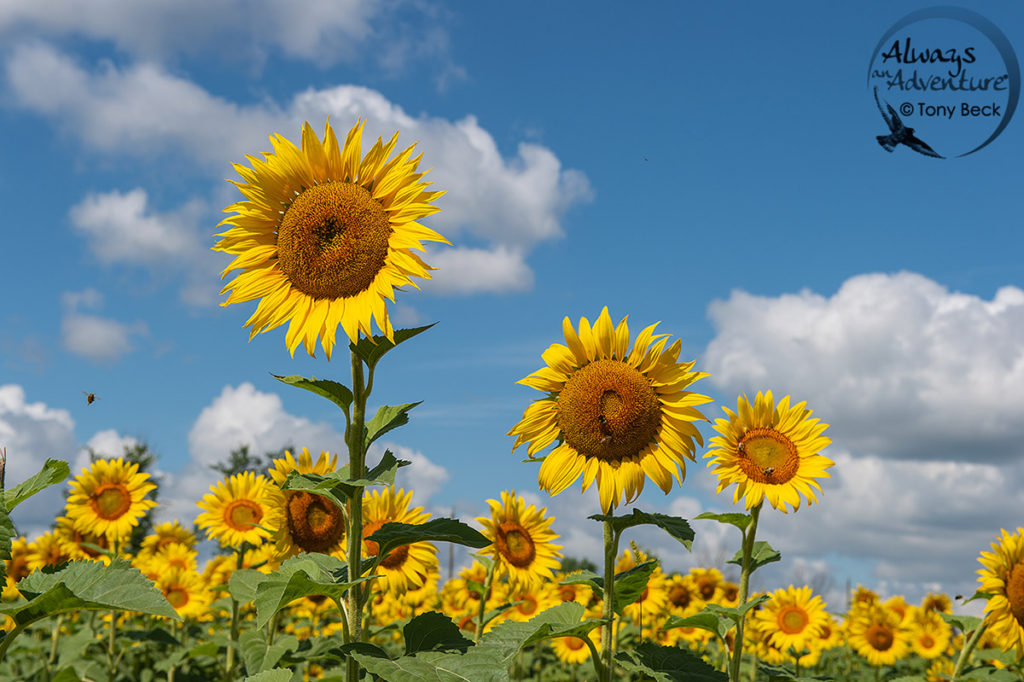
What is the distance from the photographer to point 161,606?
2.73 m

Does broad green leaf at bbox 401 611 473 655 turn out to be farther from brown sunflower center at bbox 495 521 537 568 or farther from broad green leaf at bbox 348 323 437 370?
brown sunflower center at bbox 495 521 537 568

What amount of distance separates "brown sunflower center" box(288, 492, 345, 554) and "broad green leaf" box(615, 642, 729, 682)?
224cm

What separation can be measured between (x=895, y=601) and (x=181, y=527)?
9571 millimetres

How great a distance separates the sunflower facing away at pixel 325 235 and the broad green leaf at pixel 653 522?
1.46m

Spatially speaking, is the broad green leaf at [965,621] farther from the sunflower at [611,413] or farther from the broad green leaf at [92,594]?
the broad green leaf at [92,594]

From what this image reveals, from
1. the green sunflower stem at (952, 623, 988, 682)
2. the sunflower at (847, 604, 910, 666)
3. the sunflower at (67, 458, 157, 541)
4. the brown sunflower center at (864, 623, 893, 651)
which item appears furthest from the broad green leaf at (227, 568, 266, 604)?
the brown sunflower center at (864, 623, 893, 651)

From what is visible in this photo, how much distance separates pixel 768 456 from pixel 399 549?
2631 mm

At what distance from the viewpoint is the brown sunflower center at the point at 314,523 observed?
5.72 m

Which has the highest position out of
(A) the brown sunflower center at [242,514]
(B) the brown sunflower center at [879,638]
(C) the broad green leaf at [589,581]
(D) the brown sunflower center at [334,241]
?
(D) the brown sunflower center at [334,241]

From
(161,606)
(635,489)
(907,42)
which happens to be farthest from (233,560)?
(907,42)

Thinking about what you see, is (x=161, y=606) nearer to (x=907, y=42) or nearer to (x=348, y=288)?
(x=348, y=288)

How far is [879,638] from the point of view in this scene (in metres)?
11.0

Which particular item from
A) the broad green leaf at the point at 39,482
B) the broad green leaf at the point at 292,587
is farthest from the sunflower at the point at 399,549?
the broad green leaf at the point at 39,482

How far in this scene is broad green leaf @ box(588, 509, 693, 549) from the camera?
409 cm
